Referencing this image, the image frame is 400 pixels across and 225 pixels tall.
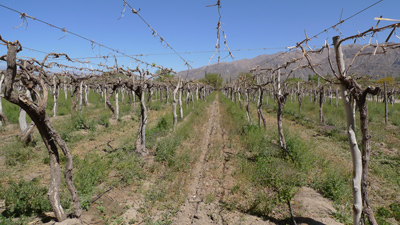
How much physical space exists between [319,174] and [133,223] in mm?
5816

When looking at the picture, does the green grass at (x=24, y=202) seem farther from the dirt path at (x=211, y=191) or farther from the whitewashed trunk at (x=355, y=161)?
the whitewashed trunk at (x=355, y=161)

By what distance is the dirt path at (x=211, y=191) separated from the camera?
463 centimetres

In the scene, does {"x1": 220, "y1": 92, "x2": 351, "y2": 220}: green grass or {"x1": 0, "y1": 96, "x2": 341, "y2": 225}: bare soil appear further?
{"x1": 220, "y1": 92, "x2": 351, "y2": 220}: green grass

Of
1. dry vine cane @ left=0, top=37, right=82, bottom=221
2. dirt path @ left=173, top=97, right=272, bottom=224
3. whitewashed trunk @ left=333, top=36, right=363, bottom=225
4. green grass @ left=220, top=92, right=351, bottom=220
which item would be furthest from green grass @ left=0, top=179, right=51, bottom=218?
whitewashed trunk @ left=333, top=36, right=363, bottom=225

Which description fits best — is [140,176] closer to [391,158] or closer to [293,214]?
[293,214]

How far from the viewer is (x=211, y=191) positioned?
5906 millimetres

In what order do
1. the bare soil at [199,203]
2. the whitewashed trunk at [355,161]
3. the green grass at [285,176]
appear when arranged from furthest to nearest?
the green grass at [285,176], the bare soil at [199,203], the whitewashed trunk at [355,161]

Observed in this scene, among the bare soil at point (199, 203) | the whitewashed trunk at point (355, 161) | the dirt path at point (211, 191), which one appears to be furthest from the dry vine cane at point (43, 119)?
the whitewashed trunk at point (355, 161)

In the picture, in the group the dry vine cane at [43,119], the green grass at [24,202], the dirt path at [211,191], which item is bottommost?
the dirt path at [211,191]

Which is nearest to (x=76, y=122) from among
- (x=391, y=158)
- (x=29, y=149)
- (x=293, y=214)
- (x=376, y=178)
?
(x=29, y=149)

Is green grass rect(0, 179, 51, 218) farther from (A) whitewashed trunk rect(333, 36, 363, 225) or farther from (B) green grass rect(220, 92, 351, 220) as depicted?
(A) whitewashed trunk rect(333, 36, 363, 225)

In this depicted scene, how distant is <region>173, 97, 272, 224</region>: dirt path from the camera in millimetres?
4633

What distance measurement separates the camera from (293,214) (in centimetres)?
471

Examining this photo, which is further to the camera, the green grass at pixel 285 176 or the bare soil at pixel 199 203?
the green grass at pixel 285 176
